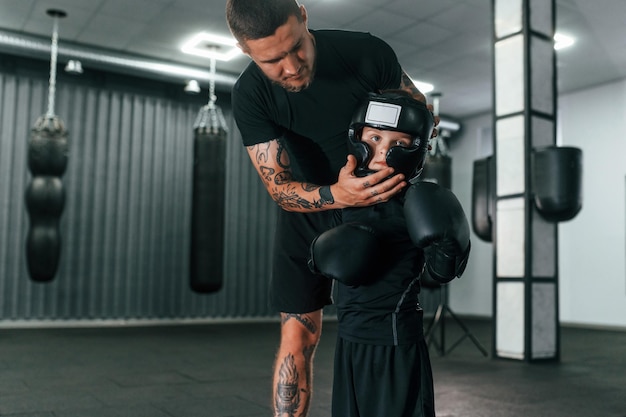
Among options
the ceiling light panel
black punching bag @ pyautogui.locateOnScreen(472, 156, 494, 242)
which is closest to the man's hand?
black punching bag @ pyautogui.locateOnScreen(472, 156, 494, 242)

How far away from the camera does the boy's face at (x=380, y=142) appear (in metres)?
1.40

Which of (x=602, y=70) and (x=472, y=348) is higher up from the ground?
(x=602, y=70)

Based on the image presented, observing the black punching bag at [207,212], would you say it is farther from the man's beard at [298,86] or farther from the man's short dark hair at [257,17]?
the man's short dark hair at [257,17]

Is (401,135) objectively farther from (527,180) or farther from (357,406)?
(527,180)

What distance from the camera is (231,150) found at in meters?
8.08

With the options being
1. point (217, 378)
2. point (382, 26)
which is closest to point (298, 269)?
point (217, 378)

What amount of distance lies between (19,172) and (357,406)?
630cm

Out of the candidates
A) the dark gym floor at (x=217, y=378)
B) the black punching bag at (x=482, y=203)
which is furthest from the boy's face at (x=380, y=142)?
the black punching bag at (x=482, y=203)

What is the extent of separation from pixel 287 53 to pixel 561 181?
3.28m

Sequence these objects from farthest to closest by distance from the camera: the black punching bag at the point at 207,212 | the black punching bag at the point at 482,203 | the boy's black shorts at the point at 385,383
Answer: the black punching bag at the point at 207,212, the black punching bag at the point at 482,203, the boy's black shorts at the point at 385,383

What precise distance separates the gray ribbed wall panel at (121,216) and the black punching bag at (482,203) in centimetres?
327

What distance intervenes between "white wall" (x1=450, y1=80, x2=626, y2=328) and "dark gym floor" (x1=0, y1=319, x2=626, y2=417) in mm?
1642

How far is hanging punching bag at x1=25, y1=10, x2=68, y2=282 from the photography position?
5.32 metres

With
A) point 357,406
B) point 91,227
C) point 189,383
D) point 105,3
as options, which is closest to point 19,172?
point 91,227
